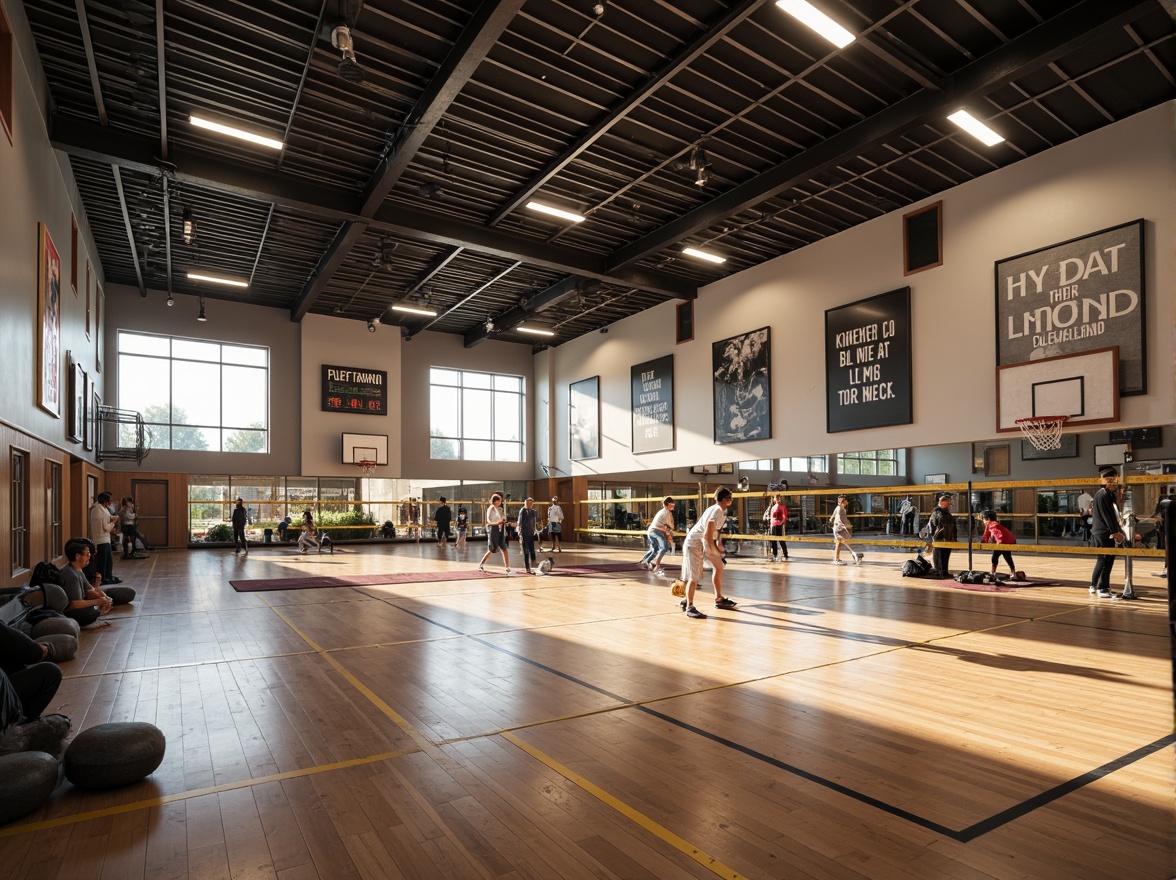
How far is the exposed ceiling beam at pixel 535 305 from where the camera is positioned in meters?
20.7

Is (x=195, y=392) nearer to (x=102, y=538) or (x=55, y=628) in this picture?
(x=102, y=538)

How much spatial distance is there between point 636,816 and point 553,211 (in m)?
14.3

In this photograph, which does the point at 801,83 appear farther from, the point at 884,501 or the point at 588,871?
the point at 884,501

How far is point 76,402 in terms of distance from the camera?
579 inches

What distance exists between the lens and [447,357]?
91.2ft

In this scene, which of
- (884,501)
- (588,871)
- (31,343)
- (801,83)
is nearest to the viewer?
(588,871)

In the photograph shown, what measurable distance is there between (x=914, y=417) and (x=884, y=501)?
20611 millimetres

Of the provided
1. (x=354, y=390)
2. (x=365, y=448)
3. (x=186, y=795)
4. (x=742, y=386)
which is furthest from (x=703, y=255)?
(x=186, y=795)

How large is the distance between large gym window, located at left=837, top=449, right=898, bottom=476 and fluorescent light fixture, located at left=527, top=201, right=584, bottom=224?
78.1ft

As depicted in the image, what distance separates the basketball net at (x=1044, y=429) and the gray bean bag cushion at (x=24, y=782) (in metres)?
14.5

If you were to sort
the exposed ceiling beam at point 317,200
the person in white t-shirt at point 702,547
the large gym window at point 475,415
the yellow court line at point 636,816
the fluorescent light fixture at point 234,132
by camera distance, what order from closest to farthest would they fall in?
the yellow court line at point 636,816 < the person in white t-shirt at point 702,547 < the fluorescent light fixture at point 234,132 < the exposed ceiling beam at point 317,200 < the large gym window at point 475,415

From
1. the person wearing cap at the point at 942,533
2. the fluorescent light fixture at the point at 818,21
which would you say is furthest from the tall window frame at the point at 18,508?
the person wearing cap at the point at 942,533

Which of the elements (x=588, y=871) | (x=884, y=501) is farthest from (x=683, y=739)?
(x=884, y=501)

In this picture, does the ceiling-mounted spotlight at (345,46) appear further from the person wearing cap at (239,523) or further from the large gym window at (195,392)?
the large gym window at (195,392)
